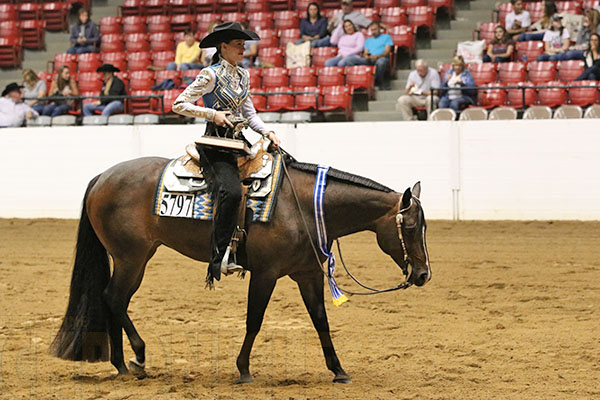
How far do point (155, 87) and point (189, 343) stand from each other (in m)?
11.1

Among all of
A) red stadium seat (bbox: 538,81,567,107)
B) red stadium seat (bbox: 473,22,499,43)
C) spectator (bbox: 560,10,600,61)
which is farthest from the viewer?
red stadium seat (bbox: 473,22,499,43)

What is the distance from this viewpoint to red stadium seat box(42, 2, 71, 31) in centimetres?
2222

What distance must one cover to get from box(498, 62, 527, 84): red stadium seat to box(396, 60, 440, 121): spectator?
1178 millimetres

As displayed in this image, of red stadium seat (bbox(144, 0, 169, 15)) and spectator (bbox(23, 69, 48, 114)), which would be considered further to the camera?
red stadium seat (bbox(144, 0, 169, 15))

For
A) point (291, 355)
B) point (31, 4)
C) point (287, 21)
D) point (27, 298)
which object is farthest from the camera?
point (31, 4)

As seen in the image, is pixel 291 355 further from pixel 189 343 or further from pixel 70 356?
pixel 70 356

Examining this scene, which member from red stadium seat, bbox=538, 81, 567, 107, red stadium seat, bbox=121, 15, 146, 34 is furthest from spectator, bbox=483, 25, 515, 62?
red stadium seat, bbox=121, 15, 146, 34

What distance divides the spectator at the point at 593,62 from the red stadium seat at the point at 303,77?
16.5 feet

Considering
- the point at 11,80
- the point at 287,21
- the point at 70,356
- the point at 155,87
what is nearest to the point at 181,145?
the point at 155,87

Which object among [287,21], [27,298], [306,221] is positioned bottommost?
[27,298]

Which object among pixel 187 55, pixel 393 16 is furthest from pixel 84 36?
pixel 393 16

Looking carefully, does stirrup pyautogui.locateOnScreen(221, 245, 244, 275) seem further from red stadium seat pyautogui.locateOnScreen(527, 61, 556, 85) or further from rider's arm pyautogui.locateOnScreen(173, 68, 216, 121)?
red stadium seat pyautogui.locateOnScreen(527, 61, 556, 85)

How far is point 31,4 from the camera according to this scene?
22672 millimetres

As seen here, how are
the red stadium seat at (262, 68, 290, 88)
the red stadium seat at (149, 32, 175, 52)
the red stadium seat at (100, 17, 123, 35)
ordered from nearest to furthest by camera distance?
the red stadium seat at (262, 68, 290, 88)
the red stadium seat at (149, 32, 175, 52)
the red stadium seat at (100, 17, 123, 35)
